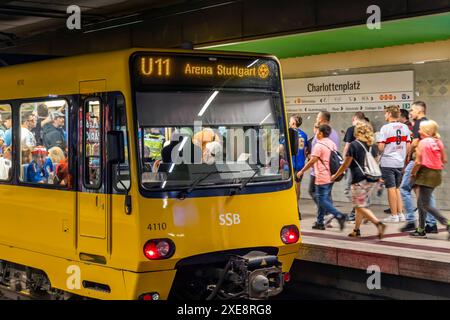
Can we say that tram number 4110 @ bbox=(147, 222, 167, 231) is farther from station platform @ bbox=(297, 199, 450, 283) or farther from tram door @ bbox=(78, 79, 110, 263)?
Answer: station platform @ bbox=(297, 199, 450, 283)

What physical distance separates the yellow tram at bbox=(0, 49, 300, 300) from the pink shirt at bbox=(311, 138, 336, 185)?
326 cm

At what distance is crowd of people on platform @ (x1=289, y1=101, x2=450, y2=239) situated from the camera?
10.4 metres

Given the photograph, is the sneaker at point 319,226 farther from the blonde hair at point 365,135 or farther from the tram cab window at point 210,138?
the tram cab window at point 210,138

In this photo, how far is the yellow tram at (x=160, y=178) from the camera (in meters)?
7.46

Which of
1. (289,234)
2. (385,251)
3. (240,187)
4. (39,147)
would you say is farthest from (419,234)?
(39,147)

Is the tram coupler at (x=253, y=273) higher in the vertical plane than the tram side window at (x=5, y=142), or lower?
lower

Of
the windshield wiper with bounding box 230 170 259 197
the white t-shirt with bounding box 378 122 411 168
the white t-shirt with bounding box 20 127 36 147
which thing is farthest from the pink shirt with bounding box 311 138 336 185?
the white t-shirt with bounding box 20 127 36 147

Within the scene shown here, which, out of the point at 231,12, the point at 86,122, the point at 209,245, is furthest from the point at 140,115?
the point at 231,12

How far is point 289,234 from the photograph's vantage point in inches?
328

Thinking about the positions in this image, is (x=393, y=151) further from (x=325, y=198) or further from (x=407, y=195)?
(x=325, y=198)

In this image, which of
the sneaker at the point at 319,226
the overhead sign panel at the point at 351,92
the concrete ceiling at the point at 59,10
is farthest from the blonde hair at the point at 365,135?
the concrete ceiling at the point at 59,10

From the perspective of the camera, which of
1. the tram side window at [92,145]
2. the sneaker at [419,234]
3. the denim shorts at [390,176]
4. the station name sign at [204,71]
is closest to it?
the station name sign at [204,71]

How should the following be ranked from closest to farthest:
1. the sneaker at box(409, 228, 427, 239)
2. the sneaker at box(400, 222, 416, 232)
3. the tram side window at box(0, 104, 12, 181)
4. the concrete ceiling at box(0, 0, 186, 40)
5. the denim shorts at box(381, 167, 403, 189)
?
1. the tram side window at box(0, 104, 12, 181)
2. the sneaker at box(409, 228, 427, 239)
3. the sneaker at box(400, 222, 416, 232)
4. the denim shorts at box(381, 167, 403, 189)
5. the concrete ceiling at box(0, 0, 186, 40)
